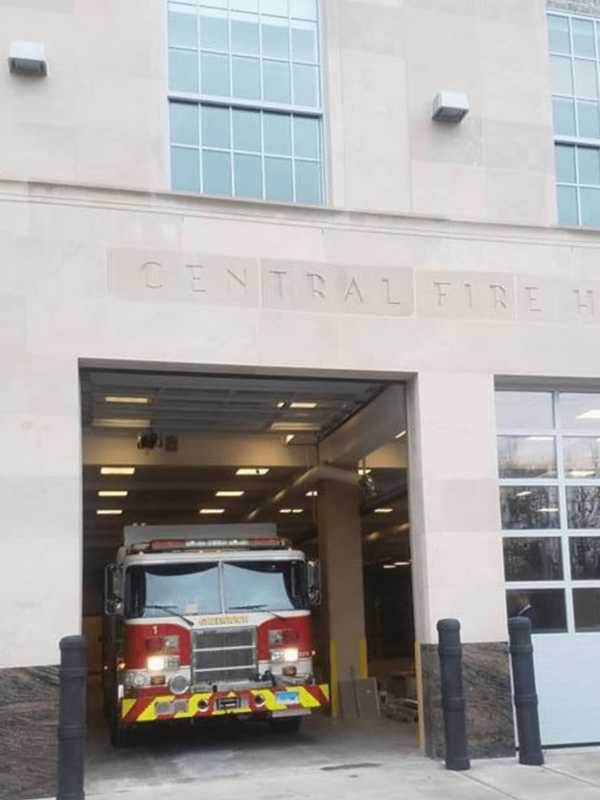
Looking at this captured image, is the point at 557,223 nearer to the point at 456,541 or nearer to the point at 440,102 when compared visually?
the point at 440,102

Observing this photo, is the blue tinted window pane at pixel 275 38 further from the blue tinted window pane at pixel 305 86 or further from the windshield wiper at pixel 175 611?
the windshield wiper at pixel 175 611

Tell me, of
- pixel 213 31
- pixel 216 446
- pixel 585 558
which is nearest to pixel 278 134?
pixel 213 31

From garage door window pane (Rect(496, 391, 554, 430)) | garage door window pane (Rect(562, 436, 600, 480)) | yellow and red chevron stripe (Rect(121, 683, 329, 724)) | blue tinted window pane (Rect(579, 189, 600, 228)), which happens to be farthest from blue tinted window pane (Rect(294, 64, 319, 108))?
yellow and red chevron stripe (Rect(121, 683, 329, 724))

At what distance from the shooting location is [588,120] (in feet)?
41.8

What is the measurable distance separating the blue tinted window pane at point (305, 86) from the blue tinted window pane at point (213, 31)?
893mm

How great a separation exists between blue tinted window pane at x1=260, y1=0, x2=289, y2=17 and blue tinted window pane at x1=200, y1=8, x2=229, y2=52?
518 millimetres

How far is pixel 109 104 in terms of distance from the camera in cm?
1098

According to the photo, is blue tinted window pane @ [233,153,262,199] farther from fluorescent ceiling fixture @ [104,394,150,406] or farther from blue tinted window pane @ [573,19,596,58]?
blue tinted window pane @ [573,19,596,58]

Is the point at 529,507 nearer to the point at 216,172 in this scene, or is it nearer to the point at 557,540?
the point at 557,540

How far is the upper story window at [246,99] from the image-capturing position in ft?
37.5

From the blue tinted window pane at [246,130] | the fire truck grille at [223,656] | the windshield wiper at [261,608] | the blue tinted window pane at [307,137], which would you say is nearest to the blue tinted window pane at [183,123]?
the blue tinted window pane at [246,130]

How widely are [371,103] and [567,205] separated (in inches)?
110

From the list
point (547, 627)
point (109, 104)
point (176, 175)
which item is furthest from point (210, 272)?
point (547, 627)

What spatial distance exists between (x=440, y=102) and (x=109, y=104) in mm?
3795
